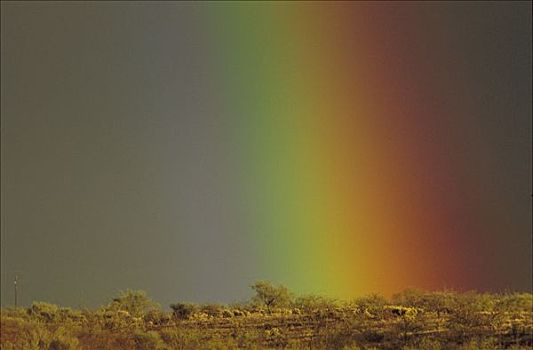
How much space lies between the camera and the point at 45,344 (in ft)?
105

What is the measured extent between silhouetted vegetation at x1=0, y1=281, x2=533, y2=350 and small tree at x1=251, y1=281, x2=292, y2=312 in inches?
240

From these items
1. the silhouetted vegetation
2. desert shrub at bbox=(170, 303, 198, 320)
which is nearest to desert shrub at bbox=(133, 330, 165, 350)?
the silhouetted vegetation

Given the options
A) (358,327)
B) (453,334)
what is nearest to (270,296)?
(358,327)

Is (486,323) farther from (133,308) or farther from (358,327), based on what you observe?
(133,308)

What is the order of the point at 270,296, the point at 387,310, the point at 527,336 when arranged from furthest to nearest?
1. the point at 270,296
2. the point at 387,310
3. the point at 527,336

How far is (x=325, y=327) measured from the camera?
4284 cm

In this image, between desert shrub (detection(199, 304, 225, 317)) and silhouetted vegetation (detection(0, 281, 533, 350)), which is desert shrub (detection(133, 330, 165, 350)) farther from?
desert shrub (detection(199, 304, 225, 317))

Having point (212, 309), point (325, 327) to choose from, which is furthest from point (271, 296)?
point (325, 327)

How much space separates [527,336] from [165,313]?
3485 cm

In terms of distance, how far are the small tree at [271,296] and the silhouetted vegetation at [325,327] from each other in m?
6.09

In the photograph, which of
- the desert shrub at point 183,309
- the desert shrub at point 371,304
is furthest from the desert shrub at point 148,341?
the desert shrub at point 183,309

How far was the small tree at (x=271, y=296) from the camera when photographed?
70062mm

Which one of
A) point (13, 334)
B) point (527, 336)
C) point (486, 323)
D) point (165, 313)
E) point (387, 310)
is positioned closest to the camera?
point (13, 334)

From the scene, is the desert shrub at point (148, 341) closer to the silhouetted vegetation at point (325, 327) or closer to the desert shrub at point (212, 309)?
the silhouetted vegetation at point (325, 327)
